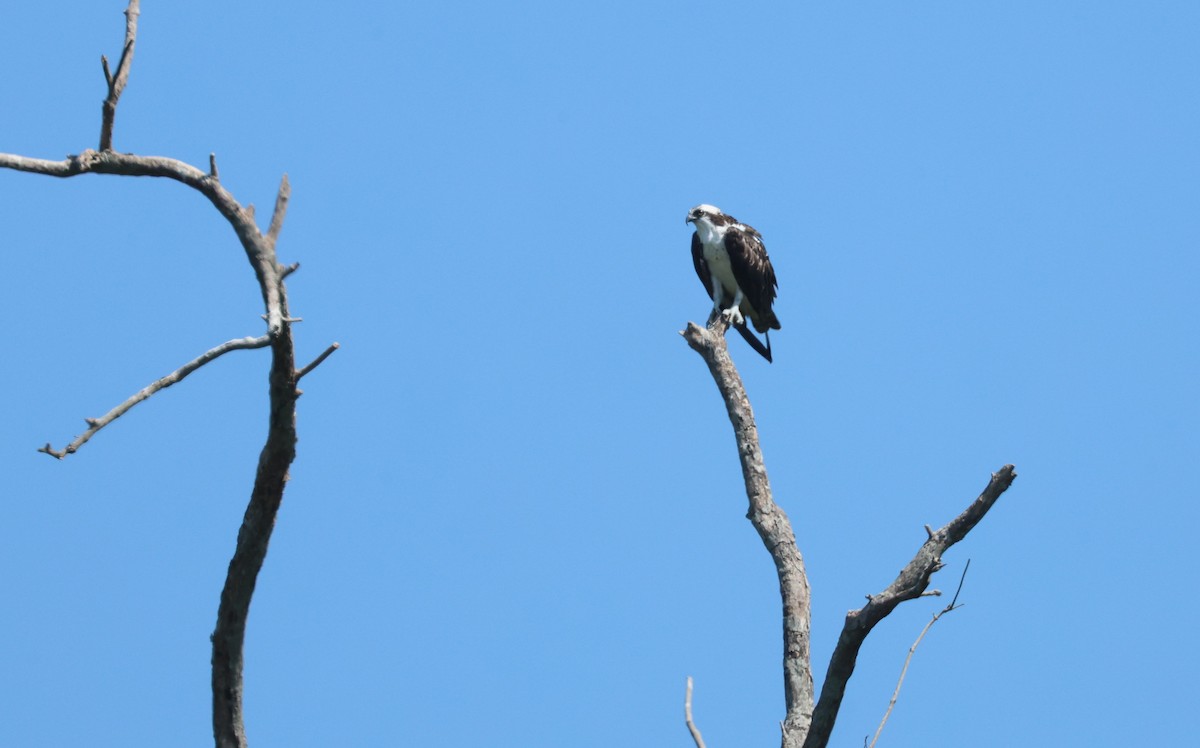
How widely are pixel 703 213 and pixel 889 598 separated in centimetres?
715

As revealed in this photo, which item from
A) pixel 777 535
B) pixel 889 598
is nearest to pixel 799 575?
pixel 777 535

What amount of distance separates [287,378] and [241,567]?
0.68m

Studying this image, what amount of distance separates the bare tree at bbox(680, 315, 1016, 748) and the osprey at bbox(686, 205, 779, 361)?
1.75 metres

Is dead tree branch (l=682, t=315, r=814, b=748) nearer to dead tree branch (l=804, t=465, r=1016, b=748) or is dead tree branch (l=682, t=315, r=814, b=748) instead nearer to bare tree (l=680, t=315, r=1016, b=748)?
bare tree (l=680, t=315, r=1016, b=748)

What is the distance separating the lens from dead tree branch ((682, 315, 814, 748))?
5.97 metres

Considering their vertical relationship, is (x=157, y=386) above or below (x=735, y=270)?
below

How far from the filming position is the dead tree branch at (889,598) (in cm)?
460

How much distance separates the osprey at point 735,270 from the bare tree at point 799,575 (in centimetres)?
175

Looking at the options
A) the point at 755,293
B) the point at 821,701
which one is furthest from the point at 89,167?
the point at 755,293

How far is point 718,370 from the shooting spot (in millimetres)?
7500

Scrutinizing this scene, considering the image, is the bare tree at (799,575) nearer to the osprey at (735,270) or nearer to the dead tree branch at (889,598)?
the dead tree branch at (889,598)

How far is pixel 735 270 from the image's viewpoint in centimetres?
1090

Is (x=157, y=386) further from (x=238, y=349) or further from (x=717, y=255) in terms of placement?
(x=717, y=255)

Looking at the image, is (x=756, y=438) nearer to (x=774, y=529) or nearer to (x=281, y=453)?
(x=774, y=529)
